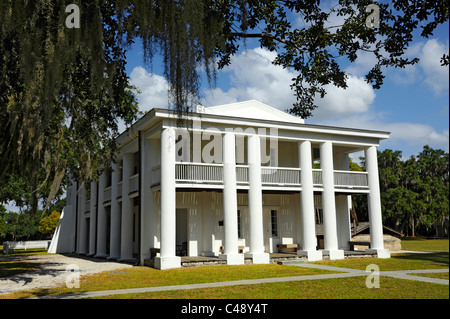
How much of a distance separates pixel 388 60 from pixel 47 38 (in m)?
5.51

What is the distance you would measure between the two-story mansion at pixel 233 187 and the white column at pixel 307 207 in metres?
0.05

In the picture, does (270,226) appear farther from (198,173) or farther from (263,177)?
(198,173)

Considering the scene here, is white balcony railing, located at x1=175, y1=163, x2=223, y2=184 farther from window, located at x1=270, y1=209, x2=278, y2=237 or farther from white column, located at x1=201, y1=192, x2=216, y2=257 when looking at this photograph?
window, located at x1=270, y1=209, x2=278, y2=237

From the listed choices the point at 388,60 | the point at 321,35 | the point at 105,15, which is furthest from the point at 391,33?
the point at 105,15

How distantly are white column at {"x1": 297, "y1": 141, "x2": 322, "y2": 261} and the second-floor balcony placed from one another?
390 mm

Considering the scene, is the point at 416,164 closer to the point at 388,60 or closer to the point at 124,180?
the point at 124,180

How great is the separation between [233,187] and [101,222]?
9480mm

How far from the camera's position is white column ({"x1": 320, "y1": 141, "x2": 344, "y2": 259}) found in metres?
19.2

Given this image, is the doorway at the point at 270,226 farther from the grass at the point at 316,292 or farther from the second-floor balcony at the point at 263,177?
the grass at the point at 316,292

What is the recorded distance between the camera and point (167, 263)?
15.9 m

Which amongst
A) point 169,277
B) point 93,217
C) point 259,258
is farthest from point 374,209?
point 93,217


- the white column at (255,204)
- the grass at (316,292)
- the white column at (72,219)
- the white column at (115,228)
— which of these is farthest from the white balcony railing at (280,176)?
the white column at (72,219)

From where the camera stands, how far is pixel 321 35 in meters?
7.36

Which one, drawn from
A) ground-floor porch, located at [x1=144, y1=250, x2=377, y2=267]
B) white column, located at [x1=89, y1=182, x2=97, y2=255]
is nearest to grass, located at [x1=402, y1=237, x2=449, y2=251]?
ground-floor porch, located at [x1=144, y1=250, x2=377, y2=267]
